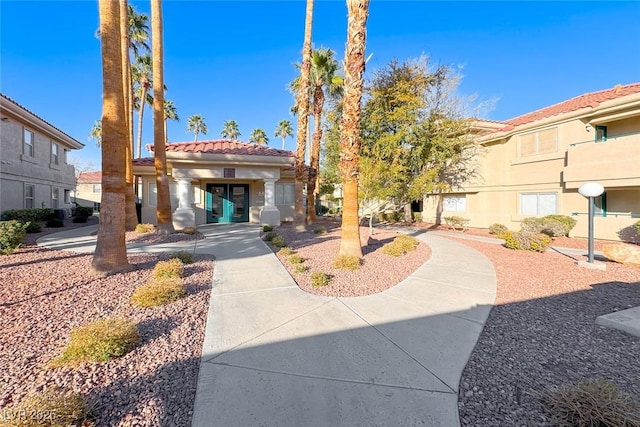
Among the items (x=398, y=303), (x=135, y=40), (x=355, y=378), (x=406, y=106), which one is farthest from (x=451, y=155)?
(x=135, y=40)

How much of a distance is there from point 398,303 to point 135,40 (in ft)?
88.2

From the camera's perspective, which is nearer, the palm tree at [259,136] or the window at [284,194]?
the window at [284,194]

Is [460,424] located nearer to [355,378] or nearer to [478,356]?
[355,378]

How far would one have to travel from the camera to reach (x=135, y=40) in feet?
69.2

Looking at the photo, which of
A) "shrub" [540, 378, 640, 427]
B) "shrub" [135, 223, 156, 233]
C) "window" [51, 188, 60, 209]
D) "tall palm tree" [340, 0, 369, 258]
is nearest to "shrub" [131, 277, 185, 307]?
"tall palm tree" [340, 0, 369, 258]

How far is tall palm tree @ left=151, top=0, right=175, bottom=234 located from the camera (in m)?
11.7

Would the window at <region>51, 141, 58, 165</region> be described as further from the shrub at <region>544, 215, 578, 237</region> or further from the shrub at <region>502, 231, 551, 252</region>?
the shrub at <region>544, 215, 578, 237</region>

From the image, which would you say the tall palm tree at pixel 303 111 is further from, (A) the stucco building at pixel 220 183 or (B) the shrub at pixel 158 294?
(B) the shrub at pixel 158 294

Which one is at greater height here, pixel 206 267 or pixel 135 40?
pixel 135 40

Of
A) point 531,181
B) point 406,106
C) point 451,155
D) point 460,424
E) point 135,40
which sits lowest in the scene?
point 460,424

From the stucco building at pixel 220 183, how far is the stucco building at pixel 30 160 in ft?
19.1

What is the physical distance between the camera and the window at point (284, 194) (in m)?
19.5

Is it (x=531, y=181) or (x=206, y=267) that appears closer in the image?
(x=206, y=267)

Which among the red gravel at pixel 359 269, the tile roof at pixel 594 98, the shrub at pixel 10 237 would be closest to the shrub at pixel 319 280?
the red gravel at pixel 359 269
